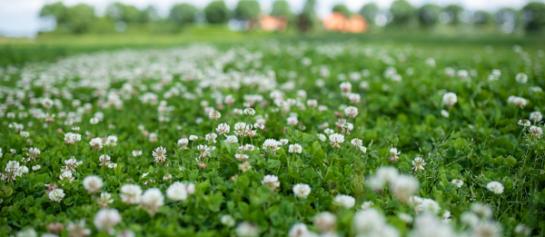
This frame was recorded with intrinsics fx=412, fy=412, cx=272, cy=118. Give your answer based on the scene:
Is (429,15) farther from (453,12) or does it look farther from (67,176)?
(67,176)

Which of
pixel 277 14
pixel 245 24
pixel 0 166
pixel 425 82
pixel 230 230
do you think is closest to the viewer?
pixel 230 230

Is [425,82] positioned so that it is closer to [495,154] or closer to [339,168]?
[495,154]

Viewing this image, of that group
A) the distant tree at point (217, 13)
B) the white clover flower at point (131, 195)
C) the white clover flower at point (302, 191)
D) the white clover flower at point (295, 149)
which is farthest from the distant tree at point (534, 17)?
the white clover flower at point (131, 195)

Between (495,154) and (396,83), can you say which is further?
(396,83)

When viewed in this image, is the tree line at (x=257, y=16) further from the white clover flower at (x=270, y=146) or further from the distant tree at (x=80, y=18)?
the white clover flower at (x=270, y=146)

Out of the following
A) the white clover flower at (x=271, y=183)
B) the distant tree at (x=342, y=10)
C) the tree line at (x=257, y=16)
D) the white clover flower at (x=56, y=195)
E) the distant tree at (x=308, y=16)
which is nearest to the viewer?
the white clover flower at (x=271, y=183)

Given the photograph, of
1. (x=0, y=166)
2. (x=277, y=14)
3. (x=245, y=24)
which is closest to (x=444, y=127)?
(x=0, y=166)
